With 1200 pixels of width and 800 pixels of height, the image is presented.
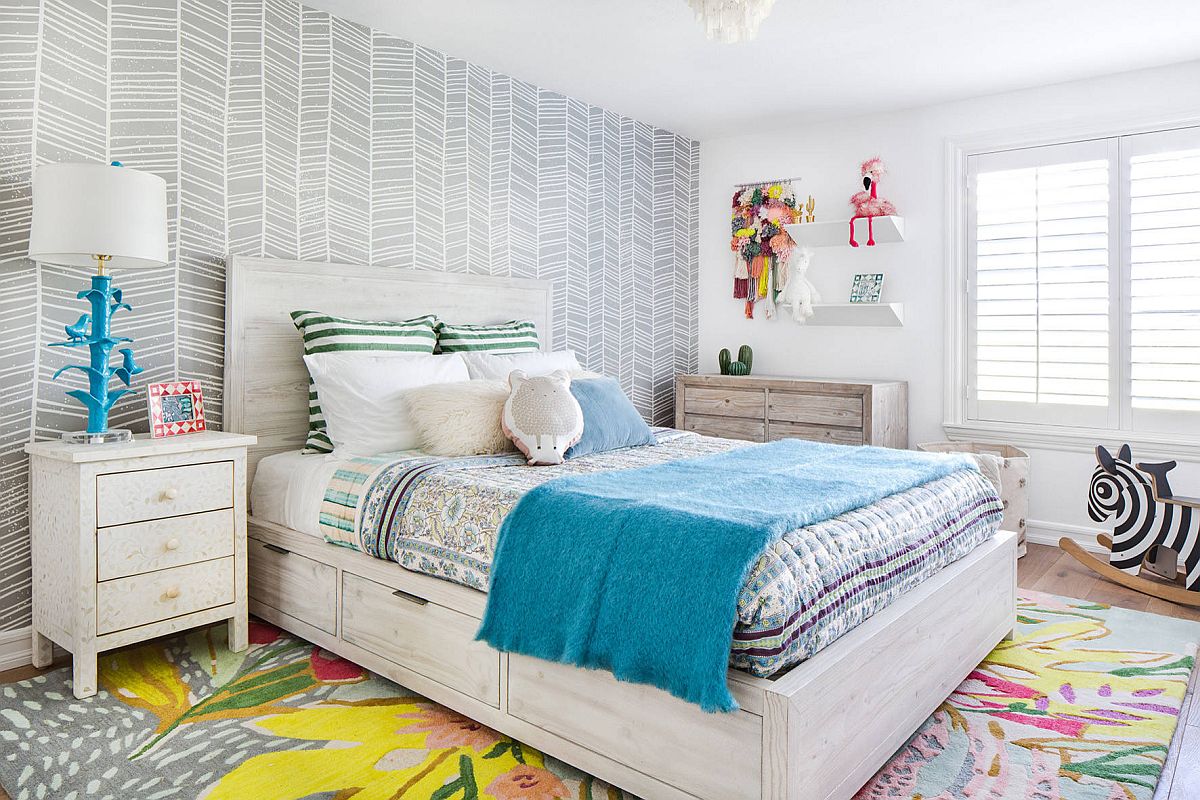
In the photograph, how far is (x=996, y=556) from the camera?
8.63 feet

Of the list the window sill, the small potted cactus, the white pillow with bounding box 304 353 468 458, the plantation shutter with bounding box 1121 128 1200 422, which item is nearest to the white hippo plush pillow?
the white pillow with bounding box 304 353 468 458

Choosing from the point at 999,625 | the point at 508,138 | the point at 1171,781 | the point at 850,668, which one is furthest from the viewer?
the point at 508,138

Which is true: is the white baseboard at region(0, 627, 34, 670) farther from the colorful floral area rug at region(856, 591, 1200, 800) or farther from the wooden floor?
the colorful floral area rug at region(856, 591, 1200, 800)

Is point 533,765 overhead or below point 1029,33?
below

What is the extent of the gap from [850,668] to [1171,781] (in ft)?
3.00

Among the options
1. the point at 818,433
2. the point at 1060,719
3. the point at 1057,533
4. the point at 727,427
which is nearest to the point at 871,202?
the point at 818,433

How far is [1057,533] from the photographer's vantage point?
13.6 ft

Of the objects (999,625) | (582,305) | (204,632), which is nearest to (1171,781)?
(999,625)

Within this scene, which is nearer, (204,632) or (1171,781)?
(1171,781)

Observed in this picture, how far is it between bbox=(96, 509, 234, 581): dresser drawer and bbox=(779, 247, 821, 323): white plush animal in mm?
3342

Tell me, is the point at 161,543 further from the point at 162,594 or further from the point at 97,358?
the point at 97,358

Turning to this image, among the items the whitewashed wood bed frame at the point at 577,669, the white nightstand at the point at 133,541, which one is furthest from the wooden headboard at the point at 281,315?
the white nightstand at the point at 133,541

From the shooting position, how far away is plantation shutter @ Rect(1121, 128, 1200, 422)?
3.71 m

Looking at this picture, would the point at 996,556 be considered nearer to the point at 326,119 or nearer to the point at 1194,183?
the point at 1194,183
